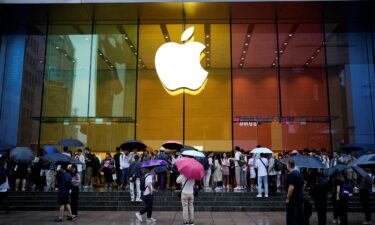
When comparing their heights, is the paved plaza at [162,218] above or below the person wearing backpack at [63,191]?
below

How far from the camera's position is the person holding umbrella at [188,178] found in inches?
378

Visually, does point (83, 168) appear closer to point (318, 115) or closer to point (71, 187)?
point (71, 187)

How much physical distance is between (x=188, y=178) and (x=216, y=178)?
720cm

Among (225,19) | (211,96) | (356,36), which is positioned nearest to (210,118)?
(211,96)

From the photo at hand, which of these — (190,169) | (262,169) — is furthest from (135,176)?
(262,169)

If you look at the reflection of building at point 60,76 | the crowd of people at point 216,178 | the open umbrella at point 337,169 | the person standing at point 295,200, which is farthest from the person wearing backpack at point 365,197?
the reflection of building at point 60,76

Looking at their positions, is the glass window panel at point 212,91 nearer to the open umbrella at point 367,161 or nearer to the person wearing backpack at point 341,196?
the person wearing backpack at point 341,196

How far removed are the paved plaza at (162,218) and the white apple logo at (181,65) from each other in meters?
8.91

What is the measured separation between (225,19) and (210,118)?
5.29 m

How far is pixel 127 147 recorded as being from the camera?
15922 millimetres

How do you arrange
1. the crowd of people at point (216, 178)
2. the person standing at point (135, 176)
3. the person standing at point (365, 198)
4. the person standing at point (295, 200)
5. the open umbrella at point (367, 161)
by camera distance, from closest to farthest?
the person standing at point (295, 200) < the open umbrella at point (367, 161) < the crowd of people at point (216, 178) < the person standing at point (365, 198) < the person standing at point (135, 176)

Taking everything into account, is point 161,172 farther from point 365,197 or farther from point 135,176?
point 365,197

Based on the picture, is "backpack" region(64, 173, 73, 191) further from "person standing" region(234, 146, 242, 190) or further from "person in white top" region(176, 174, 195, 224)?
"person standing" region(234, 146, 242, 190)

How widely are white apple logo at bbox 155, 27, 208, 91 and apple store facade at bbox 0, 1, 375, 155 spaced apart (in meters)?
0.06
